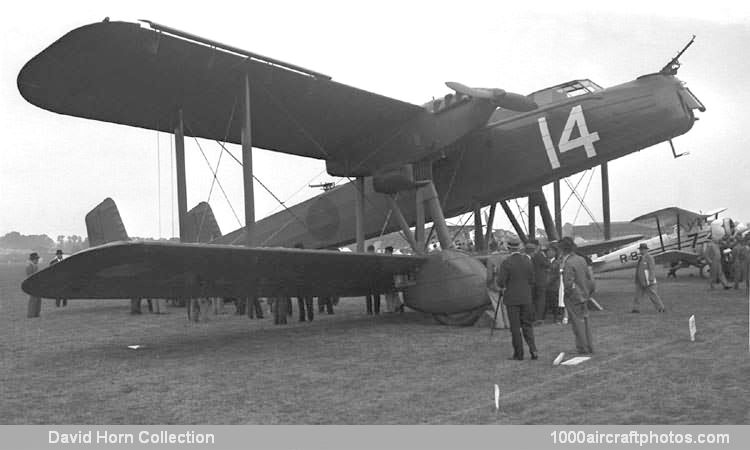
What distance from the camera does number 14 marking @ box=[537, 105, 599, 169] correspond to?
11.3m

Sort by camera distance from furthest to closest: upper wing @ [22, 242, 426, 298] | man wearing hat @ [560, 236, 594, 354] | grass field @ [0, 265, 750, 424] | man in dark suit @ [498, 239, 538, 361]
Answer: upper wing @ [22, 242, 426, 298], man wearing hat @ [560, 236, 594, 354], man in dark suit @ [498, 239, 538, 361], grass field @ [0, 265, 750, 424]

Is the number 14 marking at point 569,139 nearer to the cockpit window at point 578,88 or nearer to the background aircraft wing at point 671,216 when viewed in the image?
the cockpit window at point 578,88

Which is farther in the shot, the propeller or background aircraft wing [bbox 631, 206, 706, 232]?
Answer: background aircraft wing [bbox 631, 206, 706, 232]

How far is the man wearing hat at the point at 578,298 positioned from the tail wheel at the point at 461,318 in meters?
2.72

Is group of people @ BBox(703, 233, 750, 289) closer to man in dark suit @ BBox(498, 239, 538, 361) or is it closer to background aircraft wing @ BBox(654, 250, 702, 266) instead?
background aircraft wing @ BBox(654, 250, 702, 266)

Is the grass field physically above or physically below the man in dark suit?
below

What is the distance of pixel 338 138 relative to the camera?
12.2 m

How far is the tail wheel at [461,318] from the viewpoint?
410 inches

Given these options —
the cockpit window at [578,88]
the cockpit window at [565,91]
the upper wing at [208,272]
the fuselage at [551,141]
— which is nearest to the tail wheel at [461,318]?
the upper wing at [208,272]

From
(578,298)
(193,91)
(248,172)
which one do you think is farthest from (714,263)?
(193,91)

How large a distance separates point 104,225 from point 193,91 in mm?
9463

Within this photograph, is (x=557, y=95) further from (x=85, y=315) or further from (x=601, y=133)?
(x=85, y=315)

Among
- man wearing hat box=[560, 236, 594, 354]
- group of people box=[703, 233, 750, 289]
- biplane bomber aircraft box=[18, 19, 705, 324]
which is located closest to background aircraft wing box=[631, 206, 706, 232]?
group of people box=[703, 233, 750, 289]

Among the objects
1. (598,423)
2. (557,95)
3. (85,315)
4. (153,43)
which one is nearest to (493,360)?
(598,423)
